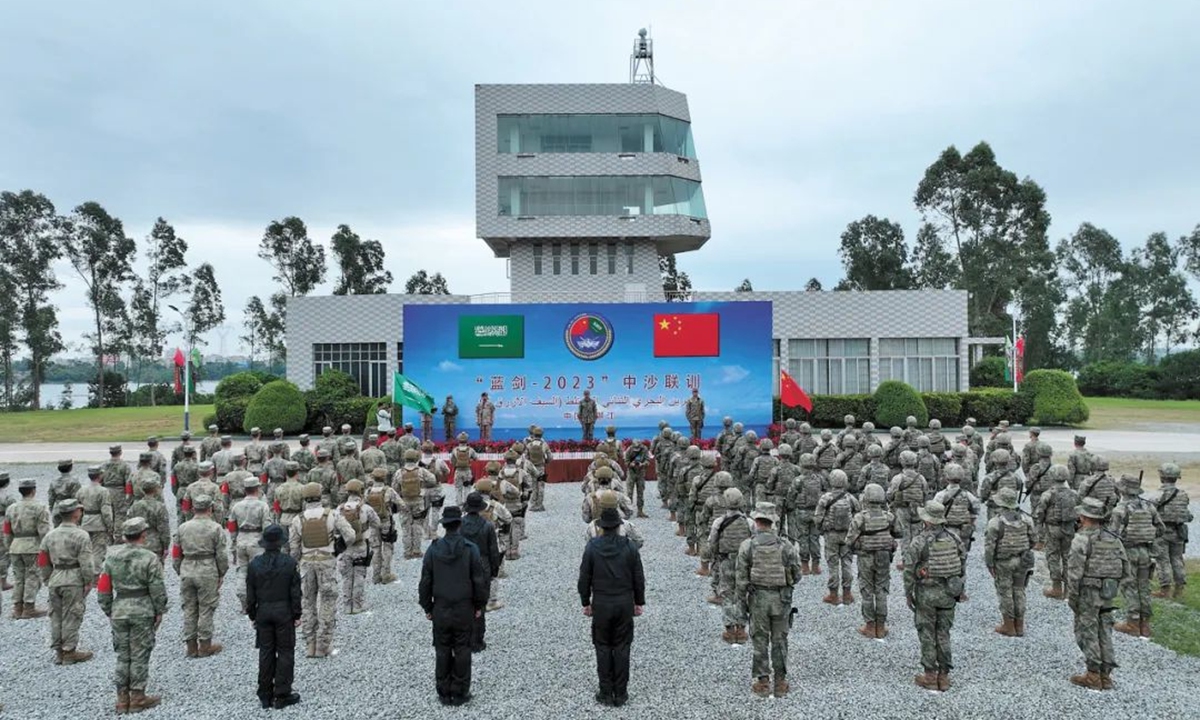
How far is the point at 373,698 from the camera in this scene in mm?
7410

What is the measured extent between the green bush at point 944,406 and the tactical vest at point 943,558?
92.9ft

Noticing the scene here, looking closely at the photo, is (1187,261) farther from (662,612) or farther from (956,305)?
(662,612)

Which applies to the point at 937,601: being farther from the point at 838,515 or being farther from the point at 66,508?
the point at 66,508

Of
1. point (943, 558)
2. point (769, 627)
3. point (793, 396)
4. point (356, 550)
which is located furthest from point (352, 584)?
point (793, 396)

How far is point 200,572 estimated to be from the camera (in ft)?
27.8

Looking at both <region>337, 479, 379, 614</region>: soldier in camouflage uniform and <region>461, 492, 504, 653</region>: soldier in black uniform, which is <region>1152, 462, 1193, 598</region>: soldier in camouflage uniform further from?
<region>337, 479, 379, 614</region>: soldier in camouflage uniform

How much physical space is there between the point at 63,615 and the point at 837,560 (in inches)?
381

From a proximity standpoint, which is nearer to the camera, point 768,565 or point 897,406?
point 768,565

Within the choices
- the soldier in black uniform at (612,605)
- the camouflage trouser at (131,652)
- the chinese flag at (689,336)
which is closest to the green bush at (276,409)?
the chinese flag at (689,336)

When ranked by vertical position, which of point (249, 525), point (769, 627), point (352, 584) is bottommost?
point (352, 584)

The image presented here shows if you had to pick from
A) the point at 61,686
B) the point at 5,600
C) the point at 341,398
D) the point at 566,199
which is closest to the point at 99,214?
the point at 341,398

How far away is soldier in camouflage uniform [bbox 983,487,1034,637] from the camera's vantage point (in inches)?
346

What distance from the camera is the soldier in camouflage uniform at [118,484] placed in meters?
12.9

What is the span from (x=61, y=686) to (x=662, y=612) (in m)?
6.94
